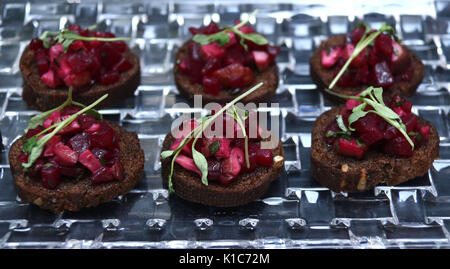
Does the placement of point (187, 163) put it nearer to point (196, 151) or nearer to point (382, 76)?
point (196, 151)

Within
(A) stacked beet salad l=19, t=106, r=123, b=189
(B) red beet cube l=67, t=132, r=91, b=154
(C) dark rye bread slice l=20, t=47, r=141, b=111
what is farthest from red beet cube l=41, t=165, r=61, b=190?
(C) dark rye bread slice l=20, t=47, r=141, b=111

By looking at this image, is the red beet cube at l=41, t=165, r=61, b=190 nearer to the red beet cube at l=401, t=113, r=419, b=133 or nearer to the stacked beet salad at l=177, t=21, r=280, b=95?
the stacked beet salad at l=177, t=21, r=280, b=95

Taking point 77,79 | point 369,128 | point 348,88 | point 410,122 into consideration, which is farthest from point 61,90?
point 410,122

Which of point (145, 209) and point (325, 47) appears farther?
point (325, 47)

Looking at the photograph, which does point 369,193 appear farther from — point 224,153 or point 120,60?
point 120,60
